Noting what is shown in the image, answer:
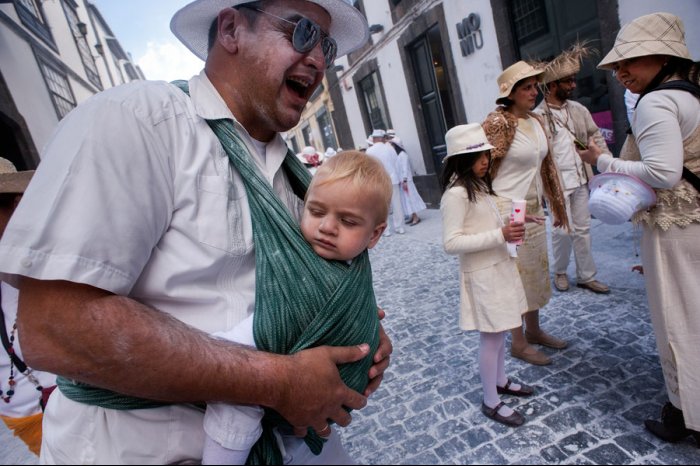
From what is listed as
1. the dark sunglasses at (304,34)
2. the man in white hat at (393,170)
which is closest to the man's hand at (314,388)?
the dark sunglasses at (304,34)

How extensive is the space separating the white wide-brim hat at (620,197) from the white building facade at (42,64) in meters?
6.06

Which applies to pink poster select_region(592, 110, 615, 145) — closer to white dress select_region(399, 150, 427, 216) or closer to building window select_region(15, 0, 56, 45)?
white dress select_region(399, 150, 427, 216)

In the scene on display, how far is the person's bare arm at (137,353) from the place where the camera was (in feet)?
2.78

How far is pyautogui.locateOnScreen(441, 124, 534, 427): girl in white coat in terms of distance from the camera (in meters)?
2.54

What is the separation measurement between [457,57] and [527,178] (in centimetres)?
581

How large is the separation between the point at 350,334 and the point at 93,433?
69cm

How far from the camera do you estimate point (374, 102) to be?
12594 millimetres

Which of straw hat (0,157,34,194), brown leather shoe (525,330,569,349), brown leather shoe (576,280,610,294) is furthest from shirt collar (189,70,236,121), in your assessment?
brown leather shoe (576,280,610,294)

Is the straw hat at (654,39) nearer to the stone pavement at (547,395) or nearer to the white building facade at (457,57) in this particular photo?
the stone pavement at (547,395)

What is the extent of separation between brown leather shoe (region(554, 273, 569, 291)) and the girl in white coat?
1.79 metres

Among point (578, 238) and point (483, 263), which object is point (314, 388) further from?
point (578, 238)

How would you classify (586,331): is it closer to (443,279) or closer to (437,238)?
(443,279)

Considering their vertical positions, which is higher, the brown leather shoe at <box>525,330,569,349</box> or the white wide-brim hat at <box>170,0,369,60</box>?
the white wide-brim hat at <box>170,0,369,60</box>

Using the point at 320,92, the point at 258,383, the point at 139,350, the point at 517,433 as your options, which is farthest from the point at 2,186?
the point at 320,92
